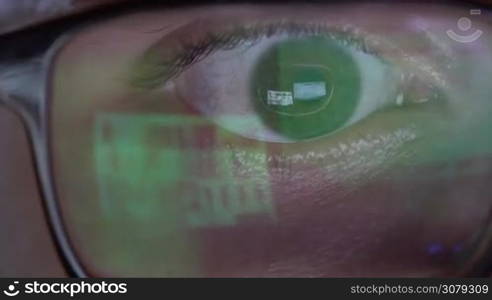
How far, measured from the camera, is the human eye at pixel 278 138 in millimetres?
2127

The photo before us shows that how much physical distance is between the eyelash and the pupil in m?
0.02

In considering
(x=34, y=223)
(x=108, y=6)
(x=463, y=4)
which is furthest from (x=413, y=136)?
(x=34, y=223)

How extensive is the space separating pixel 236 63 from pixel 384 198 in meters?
0.45

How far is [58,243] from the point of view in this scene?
2.18 m

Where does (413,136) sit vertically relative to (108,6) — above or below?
below

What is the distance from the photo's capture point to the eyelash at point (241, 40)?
2.13 m

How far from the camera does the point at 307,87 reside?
2.12 meters

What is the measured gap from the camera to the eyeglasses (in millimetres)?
2129

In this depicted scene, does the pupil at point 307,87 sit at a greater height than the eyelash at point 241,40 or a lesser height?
lesser

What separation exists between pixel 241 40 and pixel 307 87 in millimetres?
183

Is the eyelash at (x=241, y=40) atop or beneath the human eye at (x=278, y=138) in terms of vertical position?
atop

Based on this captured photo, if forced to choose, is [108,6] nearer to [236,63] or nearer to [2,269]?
[236,63]

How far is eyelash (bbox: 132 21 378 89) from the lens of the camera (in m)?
2.13

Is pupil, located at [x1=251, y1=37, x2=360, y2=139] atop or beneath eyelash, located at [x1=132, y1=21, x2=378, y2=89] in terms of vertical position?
beneath
